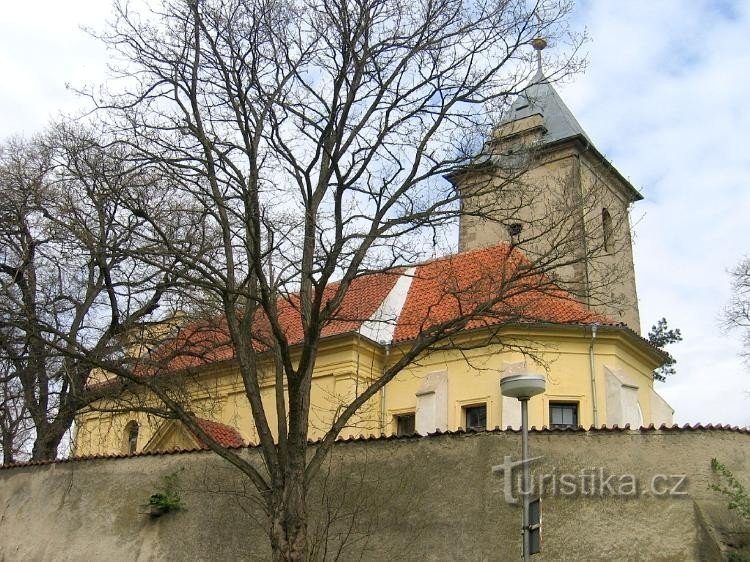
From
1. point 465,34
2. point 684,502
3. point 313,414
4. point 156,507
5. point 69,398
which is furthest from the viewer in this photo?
point 313,414

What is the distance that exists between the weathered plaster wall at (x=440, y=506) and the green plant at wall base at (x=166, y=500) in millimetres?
128

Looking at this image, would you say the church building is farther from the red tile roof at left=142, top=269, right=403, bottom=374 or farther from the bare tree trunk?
the bare tree trunk

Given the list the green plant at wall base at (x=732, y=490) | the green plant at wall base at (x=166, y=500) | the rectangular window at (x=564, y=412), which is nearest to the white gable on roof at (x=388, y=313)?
the rectangular window at (x=564, y=412)

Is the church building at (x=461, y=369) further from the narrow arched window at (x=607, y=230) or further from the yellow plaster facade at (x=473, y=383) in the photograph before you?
the narrow arched window at (x=607, y=230)

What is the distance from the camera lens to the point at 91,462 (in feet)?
42.1

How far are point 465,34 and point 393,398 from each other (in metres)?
9.44

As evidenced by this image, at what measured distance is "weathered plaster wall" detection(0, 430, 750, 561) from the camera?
893 centimetres

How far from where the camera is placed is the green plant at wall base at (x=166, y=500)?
11.5 metres

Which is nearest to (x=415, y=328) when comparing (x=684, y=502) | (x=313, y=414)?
(x=313, y=414)

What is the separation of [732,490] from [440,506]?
3288mm

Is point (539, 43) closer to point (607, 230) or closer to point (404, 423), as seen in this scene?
point (607, 230)

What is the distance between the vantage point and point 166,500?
11531mm

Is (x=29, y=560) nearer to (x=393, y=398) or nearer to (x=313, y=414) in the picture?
(x=313, y=414)

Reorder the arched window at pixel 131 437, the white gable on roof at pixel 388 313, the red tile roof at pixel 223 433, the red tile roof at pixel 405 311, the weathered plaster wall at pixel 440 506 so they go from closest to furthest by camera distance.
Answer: the weathered plaster wall at pixel 440 506, the red tile roof at pixel 405 311, the red tile roof at pixel 223 433, the white gable on roof at pixel 388 313, the arched window at pixel 131 437
